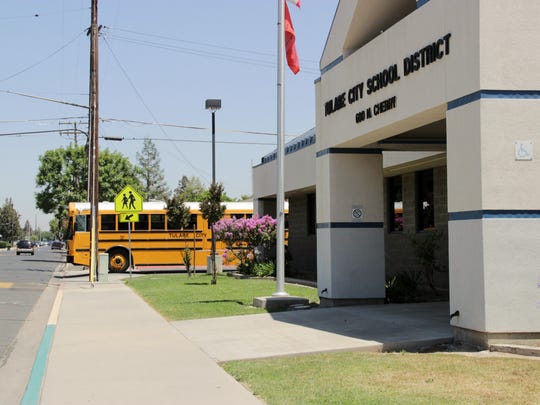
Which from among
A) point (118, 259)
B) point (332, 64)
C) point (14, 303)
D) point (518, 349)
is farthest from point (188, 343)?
point (118, 259)

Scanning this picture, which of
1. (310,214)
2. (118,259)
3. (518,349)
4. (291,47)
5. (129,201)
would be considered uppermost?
(291,47)

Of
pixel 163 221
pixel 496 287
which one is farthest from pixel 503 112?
pixel 163 221

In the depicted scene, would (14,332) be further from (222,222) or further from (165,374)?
(222,222)

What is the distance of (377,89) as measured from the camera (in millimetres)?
12789

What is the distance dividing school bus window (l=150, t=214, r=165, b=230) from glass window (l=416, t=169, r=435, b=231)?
15799mm

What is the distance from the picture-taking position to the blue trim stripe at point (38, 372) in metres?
7.73

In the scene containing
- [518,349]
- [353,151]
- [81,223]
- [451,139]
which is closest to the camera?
[518,349]

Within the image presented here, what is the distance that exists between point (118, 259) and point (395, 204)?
52.8 feet

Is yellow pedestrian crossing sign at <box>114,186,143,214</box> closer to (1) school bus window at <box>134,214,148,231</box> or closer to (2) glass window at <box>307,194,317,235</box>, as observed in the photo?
(2) glass window at <box>307,194,317,235</box>

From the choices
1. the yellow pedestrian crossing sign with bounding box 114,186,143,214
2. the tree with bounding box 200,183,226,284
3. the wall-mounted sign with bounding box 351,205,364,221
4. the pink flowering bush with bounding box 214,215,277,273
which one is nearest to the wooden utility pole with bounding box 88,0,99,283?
the yellow pedestrian crossing sign with bounding box 114,186,143,214

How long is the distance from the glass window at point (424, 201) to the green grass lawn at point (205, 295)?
3485mm

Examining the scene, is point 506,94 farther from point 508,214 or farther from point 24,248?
point 24,248

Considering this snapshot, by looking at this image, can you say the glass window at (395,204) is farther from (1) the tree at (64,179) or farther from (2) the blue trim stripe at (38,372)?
(1) the tree at (64,179)

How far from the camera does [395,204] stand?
69.9 feet
